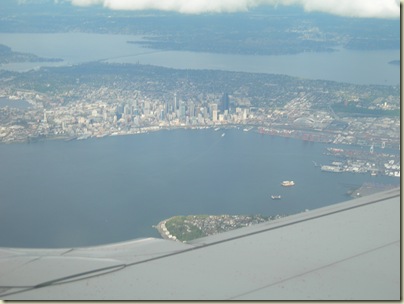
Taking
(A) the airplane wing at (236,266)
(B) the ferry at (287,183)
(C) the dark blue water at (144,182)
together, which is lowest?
(B) the ferry at (287,183)

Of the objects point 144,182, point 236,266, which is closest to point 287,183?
point 144,182

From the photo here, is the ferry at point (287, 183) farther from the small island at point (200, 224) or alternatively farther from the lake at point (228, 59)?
the lake at point (228, 59)

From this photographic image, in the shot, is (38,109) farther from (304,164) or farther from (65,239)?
(65,239)

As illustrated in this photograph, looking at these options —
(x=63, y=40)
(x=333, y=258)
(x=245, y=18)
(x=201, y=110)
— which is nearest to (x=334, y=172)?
(x=201, y=110)

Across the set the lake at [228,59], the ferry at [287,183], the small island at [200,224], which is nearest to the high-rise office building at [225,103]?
the lake at [228,59]

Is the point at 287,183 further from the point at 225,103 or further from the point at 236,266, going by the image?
the point at 236,266

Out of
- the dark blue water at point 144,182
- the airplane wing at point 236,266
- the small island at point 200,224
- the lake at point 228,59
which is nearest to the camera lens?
the airplane wing at point 236,266
